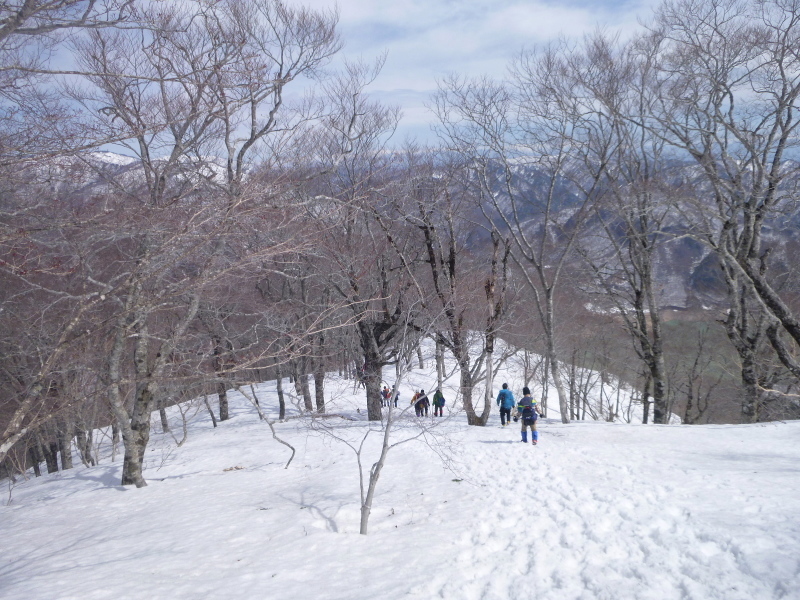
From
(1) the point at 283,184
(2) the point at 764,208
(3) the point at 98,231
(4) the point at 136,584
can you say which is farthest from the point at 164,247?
(2) the point at 764,208

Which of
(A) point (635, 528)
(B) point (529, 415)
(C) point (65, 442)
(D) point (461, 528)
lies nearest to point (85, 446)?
(C) point (65, 442)

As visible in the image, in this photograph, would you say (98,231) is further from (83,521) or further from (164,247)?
(83,521)

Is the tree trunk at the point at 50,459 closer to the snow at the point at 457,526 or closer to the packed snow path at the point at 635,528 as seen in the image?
the snow at the point at 457,526

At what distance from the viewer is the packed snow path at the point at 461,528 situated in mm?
5938

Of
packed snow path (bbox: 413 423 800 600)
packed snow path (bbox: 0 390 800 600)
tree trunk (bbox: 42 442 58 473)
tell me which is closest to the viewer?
packed snow path (bbox: 413 423 800 600)

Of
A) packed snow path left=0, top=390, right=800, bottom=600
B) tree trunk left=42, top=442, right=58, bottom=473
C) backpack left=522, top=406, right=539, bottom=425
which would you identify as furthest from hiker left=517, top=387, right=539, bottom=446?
tree trunk left=42, top=442, right=58, bottom=473

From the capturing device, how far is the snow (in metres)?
5.96

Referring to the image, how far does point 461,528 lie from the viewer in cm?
800

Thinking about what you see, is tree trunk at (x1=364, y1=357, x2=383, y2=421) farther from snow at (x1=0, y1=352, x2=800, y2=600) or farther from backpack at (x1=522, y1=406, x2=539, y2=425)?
backpack at (x1=522, y1=406, x2=539, y2=425)

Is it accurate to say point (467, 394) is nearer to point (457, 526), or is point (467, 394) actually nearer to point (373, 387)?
point (373, 387)

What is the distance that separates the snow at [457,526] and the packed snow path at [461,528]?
0.03 meters

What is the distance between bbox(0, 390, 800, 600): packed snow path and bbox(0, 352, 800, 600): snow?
0.03 meters

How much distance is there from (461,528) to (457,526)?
0.41 feet

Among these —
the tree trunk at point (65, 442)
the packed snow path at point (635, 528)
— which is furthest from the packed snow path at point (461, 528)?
the tree trunk at point (65, 442)
